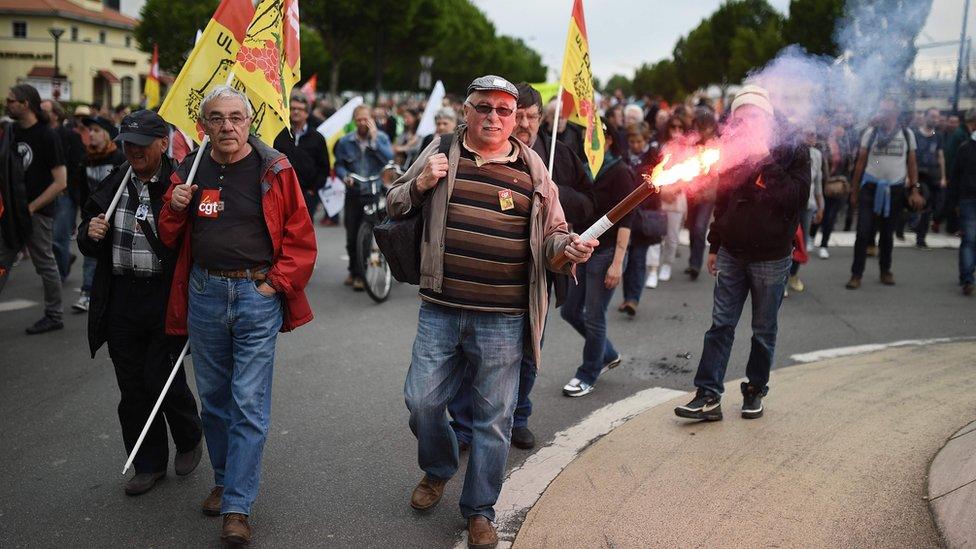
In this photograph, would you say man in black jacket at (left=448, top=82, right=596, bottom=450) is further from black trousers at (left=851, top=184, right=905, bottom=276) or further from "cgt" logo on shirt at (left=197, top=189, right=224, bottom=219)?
black trousers at (left=851, top=184, right=905, bottom=276)

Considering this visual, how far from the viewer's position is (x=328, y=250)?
12141mm

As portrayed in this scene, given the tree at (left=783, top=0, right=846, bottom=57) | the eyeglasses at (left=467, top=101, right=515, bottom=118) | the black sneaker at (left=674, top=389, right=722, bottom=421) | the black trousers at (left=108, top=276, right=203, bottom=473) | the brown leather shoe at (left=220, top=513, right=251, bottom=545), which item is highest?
the tree at (left=783, top=0, right=846, bottom=57)

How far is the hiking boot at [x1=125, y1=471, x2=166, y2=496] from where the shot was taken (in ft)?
14.2

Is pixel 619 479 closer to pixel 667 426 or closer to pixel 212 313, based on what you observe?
pixel 667 426

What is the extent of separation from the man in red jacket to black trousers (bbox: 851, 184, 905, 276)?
795 cm

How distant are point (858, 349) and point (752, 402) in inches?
94.0

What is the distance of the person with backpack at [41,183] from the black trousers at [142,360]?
12.1 feet

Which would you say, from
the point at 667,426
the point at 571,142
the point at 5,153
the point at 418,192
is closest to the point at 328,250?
the point at 5,153

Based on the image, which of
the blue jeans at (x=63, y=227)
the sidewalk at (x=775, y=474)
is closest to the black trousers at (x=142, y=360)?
the sidewalk at (x=775, y=474)

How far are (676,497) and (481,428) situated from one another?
1100mm

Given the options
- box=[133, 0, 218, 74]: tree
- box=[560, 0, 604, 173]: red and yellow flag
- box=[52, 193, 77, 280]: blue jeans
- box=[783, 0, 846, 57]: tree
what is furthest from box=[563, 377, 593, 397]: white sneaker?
box=[133, 0, 218, 74]: tree

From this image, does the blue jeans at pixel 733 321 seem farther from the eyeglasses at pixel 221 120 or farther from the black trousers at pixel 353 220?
the black trousers at pixel 353 220

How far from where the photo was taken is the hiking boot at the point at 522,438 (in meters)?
5.05

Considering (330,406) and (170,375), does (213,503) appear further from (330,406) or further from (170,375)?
(330,406)
